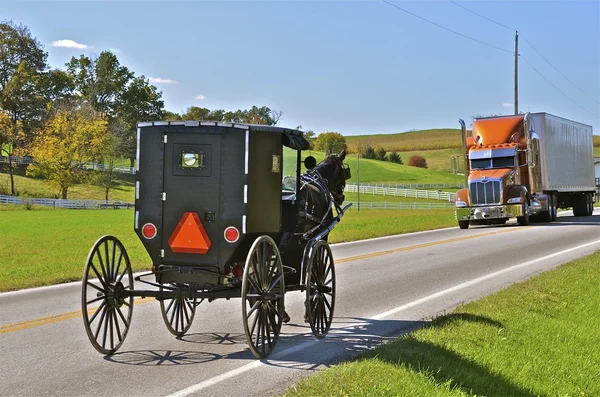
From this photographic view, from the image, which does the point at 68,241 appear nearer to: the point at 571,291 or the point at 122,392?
the point at 571,291

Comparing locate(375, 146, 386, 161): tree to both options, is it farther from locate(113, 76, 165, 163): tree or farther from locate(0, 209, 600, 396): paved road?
locate(0, 209, 600, 396): paved road

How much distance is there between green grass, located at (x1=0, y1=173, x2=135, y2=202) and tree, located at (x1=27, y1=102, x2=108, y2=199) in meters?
1.97

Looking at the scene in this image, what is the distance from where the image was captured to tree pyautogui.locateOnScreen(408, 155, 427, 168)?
139 m

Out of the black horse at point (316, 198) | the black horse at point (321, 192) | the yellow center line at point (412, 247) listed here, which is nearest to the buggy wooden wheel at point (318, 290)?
the black horse at point (316, 198)

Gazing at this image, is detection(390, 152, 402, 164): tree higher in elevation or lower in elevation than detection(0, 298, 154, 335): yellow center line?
higher

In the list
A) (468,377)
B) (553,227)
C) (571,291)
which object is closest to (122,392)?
(468,377)

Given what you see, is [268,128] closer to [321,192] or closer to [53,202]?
[321,192]

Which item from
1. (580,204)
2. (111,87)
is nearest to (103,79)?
(111,87)

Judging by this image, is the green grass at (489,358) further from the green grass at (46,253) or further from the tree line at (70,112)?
the tree line at (70,112)

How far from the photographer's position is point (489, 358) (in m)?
7.85

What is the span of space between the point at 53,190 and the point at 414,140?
100 meters

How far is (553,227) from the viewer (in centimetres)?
3081

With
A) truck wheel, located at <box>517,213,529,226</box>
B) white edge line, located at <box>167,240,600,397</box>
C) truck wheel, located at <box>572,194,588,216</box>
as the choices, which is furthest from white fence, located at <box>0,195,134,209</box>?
white edge line, located at <box>167,240,600,397</box>

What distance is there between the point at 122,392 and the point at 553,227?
26.9 meters
